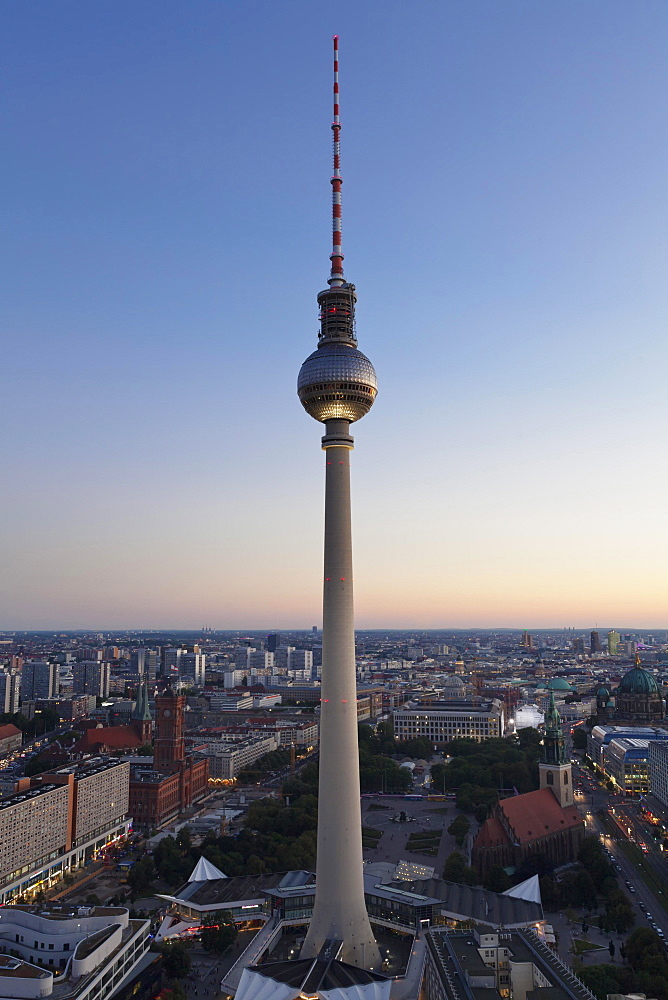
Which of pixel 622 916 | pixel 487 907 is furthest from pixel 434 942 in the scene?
pixel 622 916

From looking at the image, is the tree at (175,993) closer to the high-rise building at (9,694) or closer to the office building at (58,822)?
the office building at (58,822)

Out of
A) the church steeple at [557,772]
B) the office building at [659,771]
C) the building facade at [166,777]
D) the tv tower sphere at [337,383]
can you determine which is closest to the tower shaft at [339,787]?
the tv tower sphere at [337,383]

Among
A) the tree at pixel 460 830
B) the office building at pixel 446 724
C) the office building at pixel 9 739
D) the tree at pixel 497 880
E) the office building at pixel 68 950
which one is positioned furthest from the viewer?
the office building at pixel 446 724

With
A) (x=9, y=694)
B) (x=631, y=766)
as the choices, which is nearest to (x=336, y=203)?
(x=631, y=766)

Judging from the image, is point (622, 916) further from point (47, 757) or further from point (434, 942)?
point (47, 757)

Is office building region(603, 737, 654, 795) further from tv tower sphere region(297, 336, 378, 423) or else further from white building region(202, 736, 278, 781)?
tv tower sphere region(297, 336, 378, 423)
